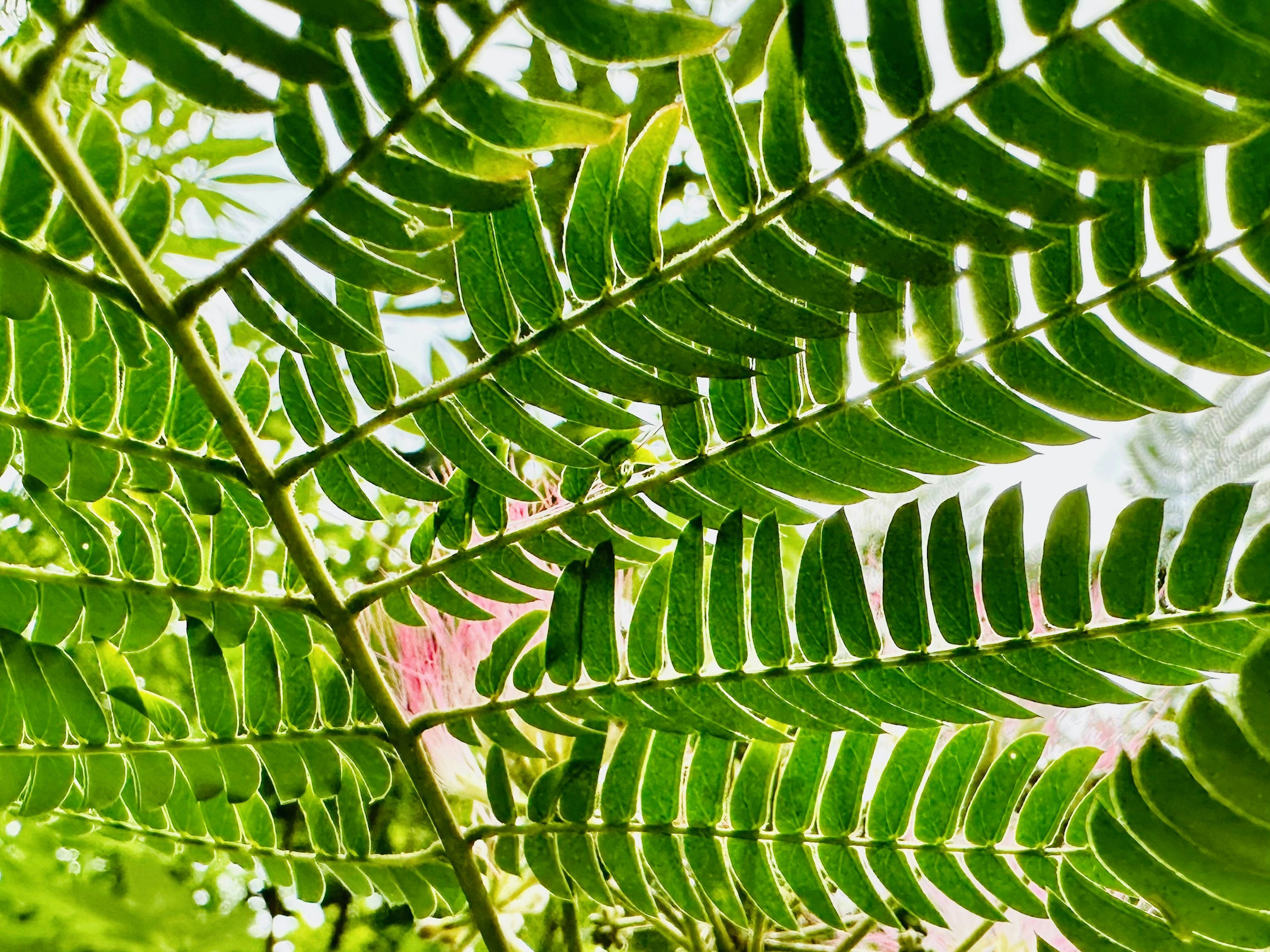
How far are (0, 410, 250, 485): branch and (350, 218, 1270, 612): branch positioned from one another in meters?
0.03

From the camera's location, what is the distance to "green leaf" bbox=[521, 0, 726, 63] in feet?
0.94

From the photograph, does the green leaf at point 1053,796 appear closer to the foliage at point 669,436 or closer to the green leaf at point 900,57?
the foliage at point 669,436

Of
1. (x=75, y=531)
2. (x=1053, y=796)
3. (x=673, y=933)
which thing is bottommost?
(x=673, y=933)

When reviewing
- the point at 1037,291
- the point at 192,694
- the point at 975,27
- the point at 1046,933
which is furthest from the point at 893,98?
the point at 1046,933

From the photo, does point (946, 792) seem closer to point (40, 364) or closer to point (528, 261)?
point (528, 261)

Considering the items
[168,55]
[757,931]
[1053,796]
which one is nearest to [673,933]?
[757,931]

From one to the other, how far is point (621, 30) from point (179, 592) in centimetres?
37

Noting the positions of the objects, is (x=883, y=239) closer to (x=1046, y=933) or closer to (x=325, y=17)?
(x=325, y=17)

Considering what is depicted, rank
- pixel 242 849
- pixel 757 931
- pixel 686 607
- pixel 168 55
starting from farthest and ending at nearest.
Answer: pixel 757 931 → pixel 242 849 → pixel 686 607 → pixel 168 55

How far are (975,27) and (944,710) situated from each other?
29 cm

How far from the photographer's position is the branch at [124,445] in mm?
446

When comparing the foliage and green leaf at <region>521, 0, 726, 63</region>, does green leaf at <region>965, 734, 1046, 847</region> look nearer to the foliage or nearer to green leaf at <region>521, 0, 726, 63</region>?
the foliage

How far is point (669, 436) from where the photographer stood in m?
0.50

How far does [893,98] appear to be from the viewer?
0.32m
